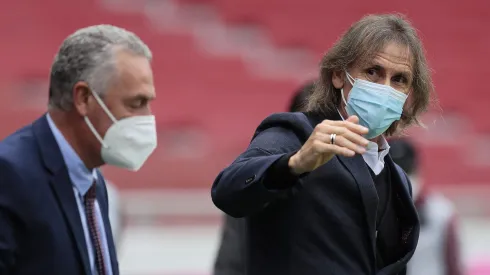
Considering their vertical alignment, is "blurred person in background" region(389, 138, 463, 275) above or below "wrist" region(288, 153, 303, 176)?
below

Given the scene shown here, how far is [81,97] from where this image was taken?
2281mm

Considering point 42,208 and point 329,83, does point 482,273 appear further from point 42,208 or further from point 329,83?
point 42,208

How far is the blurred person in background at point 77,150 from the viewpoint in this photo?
2.13 m

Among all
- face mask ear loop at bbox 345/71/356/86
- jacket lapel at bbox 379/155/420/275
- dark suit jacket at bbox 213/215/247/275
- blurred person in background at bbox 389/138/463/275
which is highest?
face mask ear loop at bbox 345/71/356/86

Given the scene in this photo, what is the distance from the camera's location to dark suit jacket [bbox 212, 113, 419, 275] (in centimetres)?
225

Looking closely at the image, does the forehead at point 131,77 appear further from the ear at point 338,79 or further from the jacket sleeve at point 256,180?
the ear at point 338,79

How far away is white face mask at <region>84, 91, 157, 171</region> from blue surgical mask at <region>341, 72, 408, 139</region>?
0.49 m

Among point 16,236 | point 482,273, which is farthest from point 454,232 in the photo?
point 482,273

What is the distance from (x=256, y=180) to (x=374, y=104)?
1.26 feet

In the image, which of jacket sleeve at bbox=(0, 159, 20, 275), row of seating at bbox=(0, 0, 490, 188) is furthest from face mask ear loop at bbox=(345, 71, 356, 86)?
row of seating at bbox=(0, 0, 490, 188)

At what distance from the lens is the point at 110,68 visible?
7.47 feet

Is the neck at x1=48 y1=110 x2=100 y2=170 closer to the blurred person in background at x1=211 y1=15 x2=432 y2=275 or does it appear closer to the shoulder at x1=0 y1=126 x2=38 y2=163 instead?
the shoulder at x1=0 y1=126 x2=38 y2=163

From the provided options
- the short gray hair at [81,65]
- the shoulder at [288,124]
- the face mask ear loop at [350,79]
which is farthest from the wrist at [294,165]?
the short gray hair at [81,65]

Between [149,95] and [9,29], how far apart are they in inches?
340
